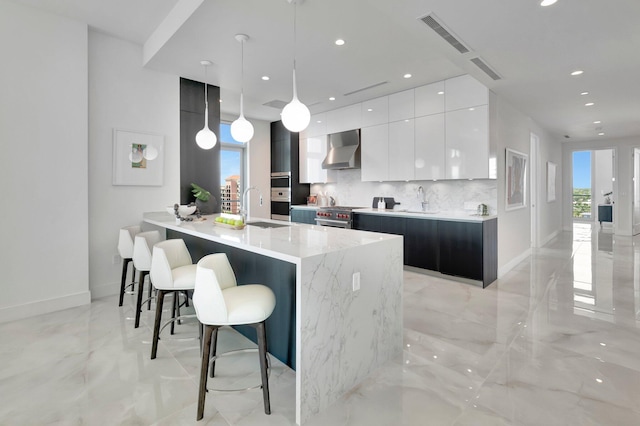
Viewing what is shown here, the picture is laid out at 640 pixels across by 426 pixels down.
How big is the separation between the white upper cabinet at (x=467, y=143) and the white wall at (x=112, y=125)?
3.93 meters

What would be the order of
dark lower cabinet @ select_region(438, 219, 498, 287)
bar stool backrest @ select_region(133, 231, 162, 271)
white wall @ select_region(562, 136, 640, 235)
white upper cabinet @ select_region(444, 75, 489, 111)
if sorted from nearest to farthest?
bar stool backrest @ select_region(133, 231, 162, 271)
dark lower cabinet @ select_region(438, 219, 498, 287)
white upper cabinet @ select_region(444, 75, 489, 111)
white wall @ select_region(562, 136, 640, 235)

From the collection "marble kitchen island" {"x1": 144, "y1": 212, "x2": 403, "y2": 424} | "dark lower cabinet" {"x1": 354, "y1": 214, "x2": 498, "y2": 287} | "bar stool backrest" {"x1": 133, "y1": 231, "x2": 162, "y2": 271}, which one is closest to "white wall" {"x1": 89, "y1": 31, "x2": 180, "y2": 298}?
"bar stool backrest" {"x1": 133, "y1": 231, "x2": 162, "y2": 271}

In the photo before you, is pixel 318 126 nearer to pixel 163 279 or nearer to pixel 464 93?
pixel 464 93

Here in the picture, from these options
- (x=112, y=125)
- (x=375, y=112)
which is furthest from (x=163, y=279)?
(x=375, y=112)

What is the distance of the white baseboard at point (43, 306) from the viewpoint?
10.1ft

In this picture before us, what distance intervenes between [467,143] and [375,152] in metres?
1.53

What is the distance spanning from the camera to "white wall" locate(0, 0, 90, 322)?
10.1 feet

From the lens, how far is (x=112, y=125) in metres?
3.79

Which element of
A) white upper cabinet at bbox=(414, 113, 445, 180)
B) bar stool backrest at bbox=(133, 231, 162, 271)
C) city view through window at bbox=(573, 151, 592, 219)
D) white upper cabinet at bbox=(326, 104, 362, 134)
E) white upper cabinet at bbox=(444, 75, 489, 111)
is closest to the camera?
bar stool backrest at bbox=(133, 231, 162, 271)

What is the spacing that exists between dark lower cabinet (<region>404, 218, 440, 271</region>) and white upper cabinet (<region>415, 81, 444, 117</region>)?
5.29 ft

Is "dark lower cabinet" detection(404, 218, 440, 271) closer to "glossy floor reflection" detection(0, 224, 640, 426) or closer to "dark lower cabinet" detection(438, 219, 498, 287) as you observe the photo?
"dark lower cabinet" detection(438, 219, 498, 287)

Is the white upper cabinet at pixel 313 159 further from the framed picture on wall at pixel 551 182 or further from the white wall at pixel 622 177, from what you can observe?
the white wall at pixel 622 177

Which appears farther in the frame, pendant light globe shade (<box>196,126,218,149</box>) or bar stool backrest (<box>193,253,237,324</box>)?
pendant light globe shade (<box>196,126,218,149</box>)

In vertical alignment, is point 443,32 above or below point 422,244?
above
